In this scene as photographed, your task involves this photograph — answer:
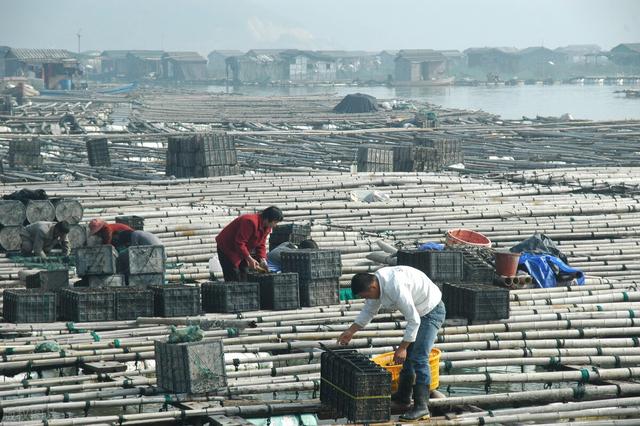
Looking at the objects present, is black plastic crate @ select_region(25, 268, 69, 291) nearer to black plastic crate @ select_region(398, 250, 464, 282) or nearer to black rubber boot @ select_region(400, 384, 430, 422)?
black plastic crate @ select_region(398, 250, 464, 282)

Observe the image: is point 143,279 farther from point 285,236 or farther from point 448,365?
point 448,365

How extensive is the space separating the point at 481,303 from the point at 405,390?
9.56 ft

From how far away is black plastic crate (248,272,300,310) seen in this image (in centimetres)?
1333

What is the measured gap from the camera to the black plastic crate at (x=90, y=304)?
1285cm

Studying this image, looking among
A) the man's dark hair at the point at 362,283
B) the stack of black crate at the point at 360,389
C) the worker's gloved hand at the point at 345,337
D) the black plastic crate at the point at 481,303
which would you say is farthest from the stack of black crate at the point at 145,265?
the man's dark hair at the point at 362,283

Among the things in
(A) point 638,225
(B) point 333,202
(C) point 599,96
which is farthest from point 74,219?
(C) point 599,96

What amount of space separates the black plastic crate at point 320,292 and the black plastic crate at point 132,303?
62.5 inches

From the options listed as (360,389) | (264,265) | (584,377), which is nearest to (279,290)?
(264,265)

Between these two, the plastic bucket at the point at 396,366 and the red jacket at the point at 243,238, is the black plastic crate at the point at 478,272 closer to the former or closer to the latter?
the red jacket at the point at 243,238

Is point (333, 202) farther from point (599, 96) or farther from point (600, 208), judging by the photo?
point (599, 96)

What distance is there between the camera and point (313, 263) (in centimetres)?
1362

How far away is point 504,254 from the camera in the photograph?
14164 millimetres

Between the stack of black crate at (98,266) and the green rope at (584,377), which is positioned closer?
the green rope at (584,377)

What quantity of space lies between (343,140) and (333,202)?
63.2 feet
